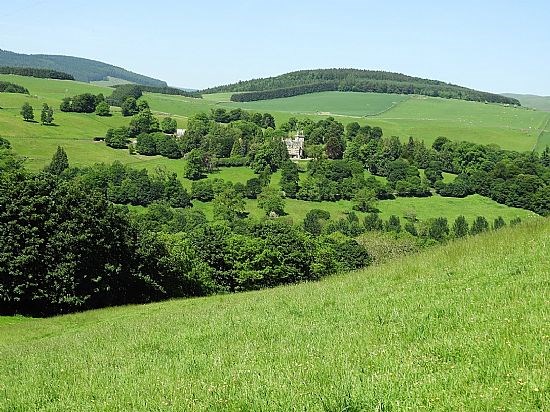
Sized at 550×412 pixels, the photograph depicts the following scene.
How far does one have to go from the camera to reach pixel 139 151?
162875 mm

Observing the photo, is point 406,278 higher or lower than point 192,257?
higher

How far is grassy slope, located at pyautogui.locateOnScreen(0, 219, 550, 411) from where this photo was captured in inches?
304

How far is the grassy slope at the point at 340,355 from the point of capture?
304 inches

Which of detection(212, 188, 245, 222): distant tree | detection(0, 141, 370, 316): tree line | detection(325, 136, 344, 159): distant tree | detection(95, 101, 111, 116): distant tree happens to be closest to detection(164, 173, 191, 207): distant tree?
detection(212, 188, 245, 222): distant tree

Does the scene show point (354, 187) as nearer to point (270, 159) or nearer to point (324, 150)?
point (270, 159)

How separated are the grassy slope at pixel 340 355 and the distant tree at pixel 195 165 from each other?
128958 mm

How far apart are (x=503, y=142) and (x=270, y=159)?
8028 centimetres

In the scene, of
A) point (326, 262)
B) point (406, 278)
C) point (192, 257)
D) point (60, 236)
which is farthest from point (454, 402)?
point (326, 262)

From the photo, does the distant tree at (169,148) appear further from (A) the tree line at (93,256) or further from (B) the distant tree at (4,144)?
(A) the tree line at (93,256)

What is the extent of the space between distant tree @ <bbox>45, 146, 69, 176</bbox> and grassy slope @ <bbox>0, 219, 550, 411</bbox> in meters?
118

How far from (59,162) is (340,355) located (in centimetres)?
13207

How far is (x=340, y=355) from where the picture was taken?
997 centimetres

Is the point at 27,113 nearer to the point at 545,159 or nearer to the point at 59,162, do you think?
the point at 59,162

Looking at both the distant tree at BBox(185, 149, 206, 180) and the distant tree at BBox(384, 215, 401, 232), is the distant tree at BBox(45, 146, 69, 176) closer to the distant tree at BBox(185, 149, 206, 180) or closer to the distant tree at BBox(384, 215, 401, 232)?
the distant tree at BBox(185, 149, 206, 180)
